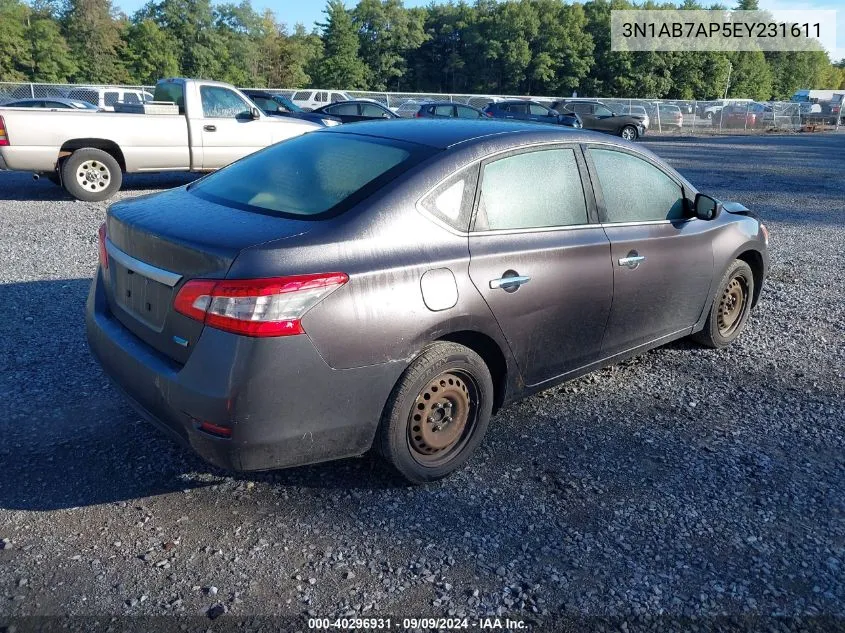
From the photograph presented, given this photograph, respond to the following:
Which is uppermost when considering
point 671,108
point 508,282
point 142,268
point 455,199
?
point 671,108

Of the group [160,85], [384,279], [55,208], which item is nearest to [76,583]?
[384,279]

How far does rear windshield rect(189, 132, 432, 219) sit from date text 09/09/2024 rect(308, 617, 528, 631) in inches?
Answer: 64.5

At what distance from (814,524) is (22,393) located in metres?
4.22

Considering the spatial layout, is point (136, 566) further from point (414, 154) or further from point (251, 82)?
point (251, 82)

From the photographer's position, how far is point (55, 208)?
32.4 feet

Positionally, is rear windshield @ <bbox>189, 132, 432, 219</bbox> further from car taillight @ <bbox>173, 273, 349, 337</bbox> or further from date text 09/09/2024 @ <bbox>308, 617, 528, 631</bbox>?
date text 09/09/2024 @ <bbox>308, 617, 528, 631</bbox>

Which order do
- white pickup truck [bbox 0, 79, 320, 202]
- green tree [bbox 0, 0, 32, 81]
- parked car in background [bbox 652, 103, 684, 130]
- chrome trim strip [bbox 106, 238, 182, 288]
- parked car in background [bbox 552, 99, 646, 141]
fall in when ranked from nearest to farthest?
chrome trim strip [bbox 106, 238, 182, 288] → white pickup truck [bbox 0, 79, 320, 202] → parked car in background [bbox 552, 99, 646, 141] → parked car in background [bbox 652, 103, 684, 130] → green tree [bbox 0, 0, 32, 81]

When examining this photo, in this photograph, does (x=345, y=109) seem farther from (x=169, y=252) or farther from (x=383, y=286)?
(x=383, y=286)

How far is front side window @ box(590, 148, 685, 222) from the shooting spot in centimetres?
408

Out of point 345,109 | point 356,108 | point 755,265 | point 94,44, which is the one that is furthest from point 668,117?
point 94,44

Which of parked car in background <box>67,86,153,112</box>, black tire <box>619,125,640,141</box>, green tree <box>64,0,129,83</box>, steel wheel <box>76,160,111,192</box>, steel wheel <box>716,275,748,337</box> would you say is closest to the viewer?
steel wheel <box>716,275,748,337</box>

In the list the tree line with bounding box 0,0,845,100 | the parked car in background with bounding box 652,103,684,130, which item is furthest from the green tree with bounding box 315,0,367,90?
the parked car in background with bounding box 652,103,684,130

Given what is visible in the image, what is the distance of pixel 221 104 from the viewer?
37.1 ft

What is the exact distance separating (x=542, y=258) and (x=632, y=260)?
77 cm
